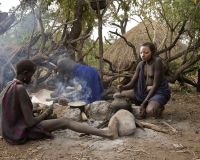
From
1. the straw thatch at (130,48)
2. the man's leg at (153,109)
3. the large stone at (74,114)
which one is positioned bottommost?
the large stone at (74,114)

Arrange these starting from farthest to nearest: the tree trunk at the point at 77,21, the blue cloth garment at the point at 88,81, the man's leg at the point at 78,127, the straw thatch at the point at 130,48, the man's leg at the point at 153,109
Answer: the straw thatch at the point at 130,48
the tree trunk at the point at 77,21
the blue cloth garment at the point at 88,81
the man's leg at the point at 153,109
the man's leg at the point at 78,127

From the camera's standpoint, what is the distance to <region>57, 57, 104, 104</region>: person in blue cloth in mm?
5562

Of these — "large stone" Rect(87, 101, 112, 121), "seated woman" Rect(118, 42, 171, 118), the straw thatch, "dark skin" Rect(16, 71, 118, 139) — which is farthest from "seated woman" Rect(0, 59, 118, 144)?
the straw thatch

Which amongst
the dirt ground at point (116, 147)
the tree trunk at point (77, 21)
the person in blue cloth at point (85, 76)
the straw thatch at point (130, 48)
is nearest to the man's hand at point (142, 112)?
Answer: the dirt ground at point (116, 147)

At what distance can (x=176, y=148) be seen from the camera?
3.29 meters

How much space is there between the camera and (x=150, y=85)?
4703 mm

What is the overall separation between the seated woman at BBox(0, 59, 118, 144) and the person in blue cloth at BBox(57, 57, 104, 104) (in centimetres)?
209

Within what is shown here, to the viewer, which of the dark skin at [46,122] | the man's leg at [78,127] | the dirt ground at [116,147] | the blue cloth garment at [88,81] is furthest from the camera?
the blue cloth garment at [88,81]

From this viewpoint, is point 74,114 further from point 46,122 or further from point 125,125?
point 125,125

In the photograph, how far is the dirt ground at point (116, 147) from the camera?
3.06 m

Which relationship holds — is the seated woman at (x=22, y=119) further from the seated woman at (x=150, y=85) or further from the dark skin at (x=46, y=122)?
the seated woman at (x=150, y=85)

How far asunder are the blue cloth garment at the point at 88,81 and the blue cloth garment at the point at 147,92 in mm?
1062

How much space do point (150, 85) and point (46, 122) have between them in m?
2.07

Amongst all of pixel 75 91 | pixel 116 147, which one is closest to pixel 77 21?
pixel 75 91
